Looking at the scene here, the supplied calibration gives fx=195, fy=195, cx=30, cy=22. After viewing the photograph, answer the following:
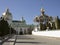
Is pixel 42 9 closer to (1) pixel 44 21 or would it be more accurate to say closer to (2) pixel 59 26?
(1) pixel 44 21

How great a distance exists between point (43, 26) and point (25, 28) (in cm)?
6142

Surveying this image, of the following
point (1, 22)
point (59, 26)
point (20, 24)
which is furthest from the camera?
point (20, 24)

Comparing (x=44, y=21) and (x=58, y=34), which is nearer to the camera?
(x=58, y=34)

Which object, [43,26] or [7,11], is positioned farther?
[7,11]

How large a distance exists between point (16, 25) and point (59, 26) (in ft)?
318

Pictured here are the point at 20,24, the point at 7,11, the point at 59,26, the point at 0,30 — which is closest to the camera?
the point at 0,30

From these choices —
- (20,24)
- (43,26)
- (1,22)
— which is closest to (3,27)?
(1,22)

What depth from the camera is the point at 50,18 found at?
4574 inches

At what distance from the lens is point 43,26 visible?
99.3 metres

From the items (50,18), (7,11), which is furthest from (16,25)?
(50,18)

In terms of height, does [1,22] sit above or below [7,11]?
below

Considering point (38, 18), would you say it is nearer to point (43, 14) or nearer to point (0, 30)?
point (43, 14)

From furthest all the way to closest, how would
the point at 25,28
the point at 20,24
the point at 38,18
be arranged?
the point at 20,24
the point at 25,28
the point at 38,18

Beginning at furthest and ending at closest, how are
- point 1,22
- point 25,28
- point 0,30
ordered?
1. point 25,28
2. point 1,22
3. point 0,30
